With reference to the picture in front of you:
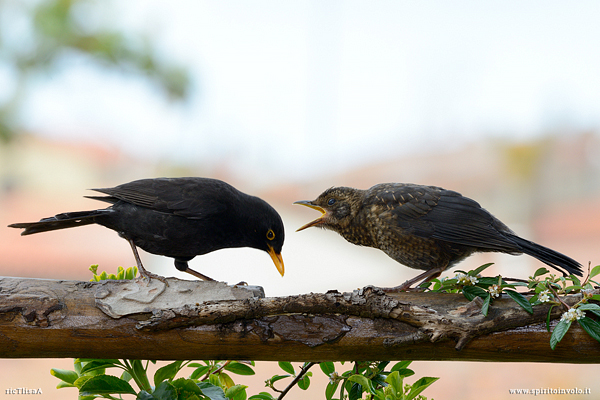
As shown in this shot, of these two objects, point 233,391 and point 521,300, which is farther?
point 233,391

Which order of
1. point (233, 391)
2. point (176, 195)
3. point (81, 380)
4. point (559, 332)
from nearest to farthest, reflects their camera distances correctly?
1. point (559, 332)
2. point (81, 380)
3. point (233, 391)
4. point (176, 195)

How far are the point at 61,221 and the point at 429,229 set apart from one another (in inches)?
43.3

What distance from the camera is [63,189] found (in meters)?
3.03

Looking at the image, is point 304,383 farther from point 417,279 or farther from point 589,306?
point 589,306

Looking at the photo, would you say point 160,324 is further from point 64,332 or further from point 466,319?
point 466,319

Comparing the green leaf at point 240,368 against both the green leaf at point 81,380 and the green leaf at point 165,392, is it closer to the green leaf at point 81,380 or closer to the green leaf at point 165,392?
the green leaf at point 165,392

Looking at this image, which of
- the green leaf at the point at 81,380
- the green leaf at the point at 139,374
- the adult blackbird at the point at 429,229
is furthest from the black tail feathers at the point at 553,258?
the green leaf at the point at 81,380

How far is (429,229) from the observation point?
1517mm

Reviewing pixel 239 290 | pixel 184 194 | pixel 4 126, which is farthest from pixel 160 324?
pixel 4 126

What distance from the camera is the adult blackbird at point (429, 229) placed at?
4.82 ft

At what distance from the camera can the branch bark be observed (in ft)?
4.22

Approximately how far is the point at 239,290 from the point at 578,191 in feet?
8.40

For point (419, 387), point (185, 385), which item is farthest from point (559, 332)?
point (185, 385)

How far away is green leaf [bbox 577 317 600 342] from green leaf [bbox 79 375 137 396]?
1186 mm
